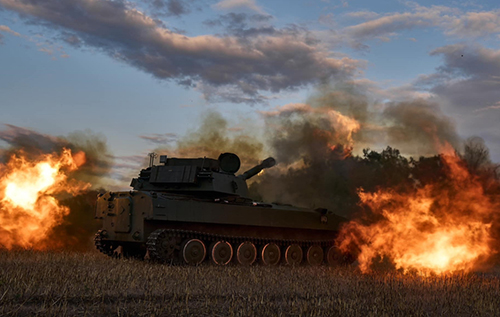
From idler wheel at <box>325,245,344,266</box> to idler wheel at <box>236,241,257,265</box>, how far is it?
436cm

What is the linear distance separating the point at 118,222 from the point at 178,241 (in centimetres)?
229

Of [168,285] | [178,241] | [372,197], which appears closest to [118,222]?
[178,241]

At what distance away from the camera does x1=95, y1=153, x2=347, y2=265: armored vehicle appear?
699 inches

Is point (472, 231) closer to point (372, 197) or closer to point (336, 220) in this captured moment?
point (372, 197)

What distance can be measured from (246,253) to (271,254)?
1331 millimetres

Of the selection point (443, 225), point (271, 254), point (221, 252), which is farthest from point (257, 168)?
point (443, 225)

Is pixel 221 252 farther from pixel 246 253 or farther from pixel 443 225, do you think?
pixel 443 225

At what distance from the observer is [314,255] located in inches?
880

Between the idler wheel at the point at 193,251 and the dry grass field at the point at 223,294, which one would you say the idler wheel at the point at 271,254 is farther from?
the dry grass field at the point at 223,294

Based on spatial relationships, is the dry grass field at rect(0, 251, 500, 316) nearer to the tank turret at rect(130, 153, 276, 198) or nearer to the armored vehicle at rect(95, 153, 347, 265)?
the armored vehicle at rect(95, 153, 347, 265)

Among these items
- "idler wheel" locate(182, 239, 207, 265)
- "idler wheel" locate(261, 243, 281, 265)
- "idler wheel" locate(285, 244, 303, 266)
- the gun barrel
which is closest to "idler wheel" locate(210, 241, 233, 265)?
"idler wheel" locate(182, 239, 207, 265)

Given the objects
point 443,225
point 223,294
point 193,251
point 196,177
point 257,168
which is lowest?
point 223,294

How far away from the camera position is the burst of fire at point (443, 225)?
16672 mm

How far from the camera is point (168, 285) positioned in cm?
1196
